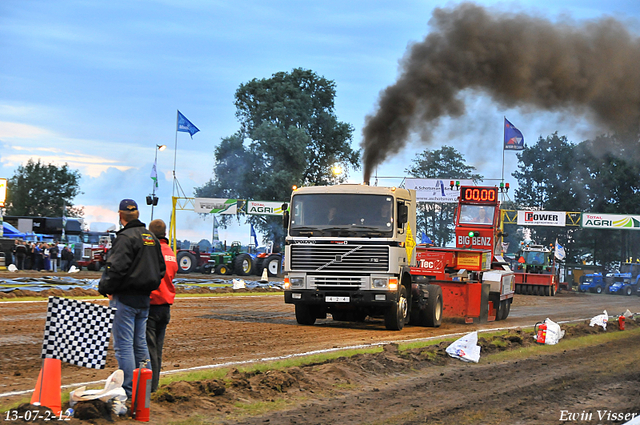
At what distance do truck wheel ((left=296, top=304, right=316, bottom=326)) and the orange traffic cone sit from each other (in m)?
10.4

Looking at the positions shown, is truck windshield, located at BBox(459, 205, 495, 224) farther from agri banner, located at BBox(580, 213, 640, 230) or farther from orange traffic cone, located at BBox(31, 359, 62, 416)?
agri banner, located at BBox(580, 213, 640, 230)

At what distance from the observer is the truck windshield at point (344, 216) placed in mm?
14906

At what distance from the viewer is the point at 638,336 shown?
1714cm

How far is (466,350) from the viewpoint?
464 inches

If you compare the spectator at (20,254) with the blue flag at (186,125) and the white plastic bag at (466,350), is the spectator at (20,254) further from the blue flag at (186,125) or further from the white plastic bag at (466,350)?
the white plastic bag at (466,350)

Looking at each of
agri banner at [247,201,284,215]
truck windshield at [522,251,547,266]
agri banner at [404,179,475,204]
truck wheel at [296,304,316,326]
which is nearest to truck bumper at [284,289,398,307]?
truck wheel at [296,304,316,326]

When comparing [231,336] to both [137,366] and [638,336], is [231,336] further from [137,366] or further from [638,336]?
[638,336]

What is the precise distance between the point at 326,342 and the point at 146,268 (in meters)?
7.34

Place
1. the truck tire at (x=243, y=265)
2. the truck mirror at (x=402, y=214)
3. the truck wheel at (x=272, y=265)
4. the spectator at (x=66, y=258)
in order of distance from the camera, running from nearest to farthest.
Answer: the truck mirror at (x=402, y=214)
the spectator at (x=66, y=258)
the truck tire at (x=243, y=265)
the truck wheel at (x=272, y=265)

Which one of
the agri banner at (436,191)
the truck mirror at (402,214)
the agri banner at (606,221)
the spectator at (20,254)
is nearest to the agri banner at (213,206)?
the spectator at (20,254)

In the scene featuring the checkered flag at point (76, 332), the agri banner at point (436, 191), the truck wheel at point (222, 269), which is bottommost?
the truck wheel at point (222, 269)

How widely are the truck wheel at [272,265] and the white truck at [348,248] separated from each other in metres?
25.5

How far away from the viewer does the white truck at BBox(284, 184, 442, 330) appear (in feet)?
48.6

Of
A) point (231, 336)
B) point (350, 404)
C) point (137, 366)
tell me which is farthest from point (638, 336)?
point (137, 366)
